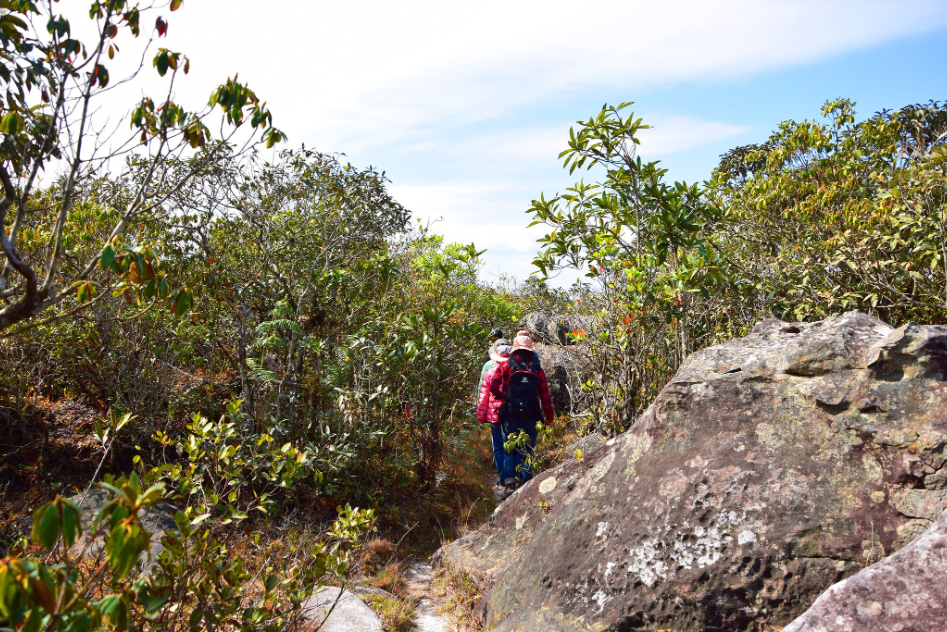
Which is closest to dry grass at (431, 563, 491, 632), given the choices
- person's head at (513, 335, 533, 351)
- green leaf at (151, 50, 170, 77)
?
person's head at (513, 335, 533, 351)

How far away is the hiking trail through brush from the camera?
439 centimetres

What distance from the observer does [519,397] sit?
6.82 meters

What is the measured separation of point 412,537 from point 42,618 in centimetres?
503

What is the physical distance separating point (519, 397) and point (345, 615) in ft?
10.8

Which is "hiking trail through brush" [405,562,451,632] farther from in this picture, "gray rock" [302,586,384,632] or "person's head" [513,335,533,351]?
"person's head" [513,335,533,351]

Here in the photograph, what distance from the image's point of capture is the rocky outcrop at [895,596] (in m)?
2.28

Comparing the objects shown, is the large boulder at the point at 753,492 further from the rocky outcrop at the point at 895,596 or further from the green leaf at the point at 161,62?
the green leaf at the point at 161,62

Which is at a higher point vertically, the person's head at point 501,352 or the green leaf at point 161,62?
the green leaf at point 161,62

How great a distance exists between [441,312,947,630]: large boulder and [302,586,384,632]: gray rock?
2.80ft

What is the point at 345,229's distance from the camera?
263 inches

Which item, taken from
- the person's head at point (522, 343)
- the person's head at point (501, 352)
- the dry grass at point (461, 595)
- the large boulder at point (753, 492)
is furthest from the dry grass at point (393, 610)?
the person's head at point (522, 343)

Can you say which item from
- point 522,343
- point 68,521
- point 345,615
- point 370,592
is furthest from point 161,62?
point 522,343

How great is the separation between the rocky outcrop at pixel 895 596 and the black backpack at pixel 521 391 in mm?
4430

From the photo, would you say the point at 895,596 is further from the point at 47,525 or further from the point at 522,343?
the point at 522,343
